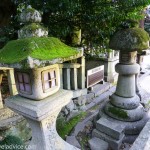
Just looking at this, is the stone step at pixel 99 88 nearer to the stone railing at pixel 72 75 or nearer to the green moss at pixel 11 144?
the stone railing at pixel 72 75

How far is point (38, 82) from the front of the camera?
214 cm

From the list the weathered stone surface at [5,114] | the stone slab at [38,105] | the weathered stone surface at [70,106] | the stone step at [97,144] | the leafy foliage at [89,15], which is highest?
the leafy foliage at [89,15]

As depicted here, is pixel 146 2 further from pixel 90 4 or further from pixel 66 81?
pixel 66 81

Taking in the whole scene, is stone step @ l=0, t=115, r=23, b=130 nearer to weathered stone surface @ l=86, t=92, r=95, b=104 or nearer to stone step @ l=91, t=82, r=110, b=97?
weathered stone surface @ l=86, t=92, r=95, b=104

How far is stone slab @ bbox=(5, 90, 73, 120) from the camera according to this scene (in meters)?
2.13

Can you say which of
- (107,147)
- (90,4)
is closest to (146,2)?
(90,4)

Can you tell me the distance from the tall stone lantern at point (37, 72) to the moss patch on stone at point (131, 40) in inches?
69.1

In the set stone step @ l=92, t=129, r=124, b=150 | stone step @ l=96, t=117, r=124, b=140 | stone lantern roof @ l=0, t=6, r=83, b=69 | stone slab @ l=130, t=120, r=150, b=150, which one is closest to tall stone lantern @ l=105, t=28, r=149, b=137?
stone step @ l=96, t=117, r=124, b=140

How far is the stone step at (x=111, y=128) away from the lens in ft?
12.4

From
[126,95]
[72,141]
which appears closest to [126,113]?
[126,95]

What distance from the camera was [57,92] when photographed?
2.53 meters

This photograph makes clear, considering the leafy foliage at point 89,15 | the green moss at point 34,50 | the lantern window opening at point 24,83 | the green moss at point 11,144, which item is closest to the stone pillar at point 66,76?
the leafy foliage at point 89,15

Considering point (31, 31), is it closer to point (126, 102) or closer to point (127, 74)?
point (127, 74)

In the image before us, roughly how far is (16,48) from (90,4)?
2.63 m
